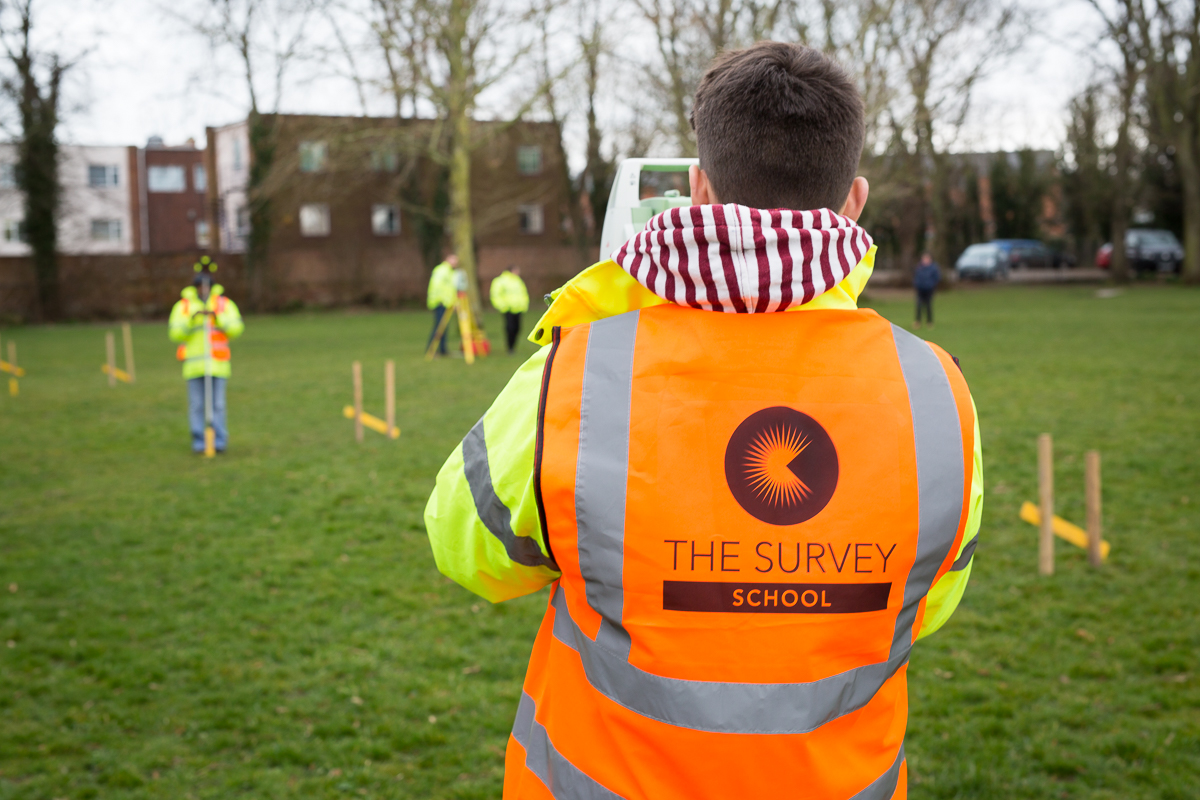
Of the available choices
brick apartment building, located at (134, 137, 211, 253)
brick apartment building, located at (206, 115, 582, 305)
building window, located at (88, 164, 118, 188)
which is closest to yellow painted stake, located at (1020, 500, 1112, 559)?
brick apartment building, located at (206, 115, 582, 305)

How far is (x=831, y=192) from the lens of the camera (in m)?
1.48

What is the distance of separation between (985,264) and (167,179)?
48.3 meters

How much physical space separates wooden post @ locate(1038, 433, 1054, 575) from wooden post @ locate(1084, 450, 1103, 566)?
0.75ft

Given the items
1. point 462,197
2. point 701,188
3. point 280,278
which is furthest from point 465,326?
point 280,278

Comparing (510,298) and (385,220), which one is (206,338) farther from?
(385,220)

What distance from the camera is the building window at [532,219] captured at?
4749cm

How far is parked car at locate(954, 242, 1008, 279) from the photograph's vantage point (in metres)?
41.9

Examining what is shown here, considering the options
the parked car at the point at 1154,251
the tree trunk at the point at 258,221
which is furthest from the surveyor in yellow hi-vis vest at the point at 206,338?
the parked car at the point at 1154,251

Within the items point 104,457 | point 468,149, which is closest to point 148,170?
point 468,149

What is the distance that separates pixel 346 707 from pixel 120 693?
117 cm

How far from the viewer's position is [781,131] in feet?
4.73

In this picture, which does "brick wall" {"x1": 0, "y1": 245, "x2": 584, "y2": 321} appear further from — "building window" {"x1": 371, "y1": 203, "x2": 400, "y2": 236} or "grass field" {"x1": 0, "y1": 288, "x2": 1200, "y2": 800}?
"grass field" {"x1": 0, "y1": 288, "x2": 1200, "y2": 800}

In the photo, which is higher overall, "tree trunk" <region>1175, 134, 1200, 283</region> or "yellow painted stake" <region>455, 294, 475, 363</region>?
"tree trunk" <region>1175, 134, 1200, 283</region>

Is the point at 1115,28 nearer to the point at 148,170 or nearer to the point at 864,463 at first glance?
the point at 864,463
